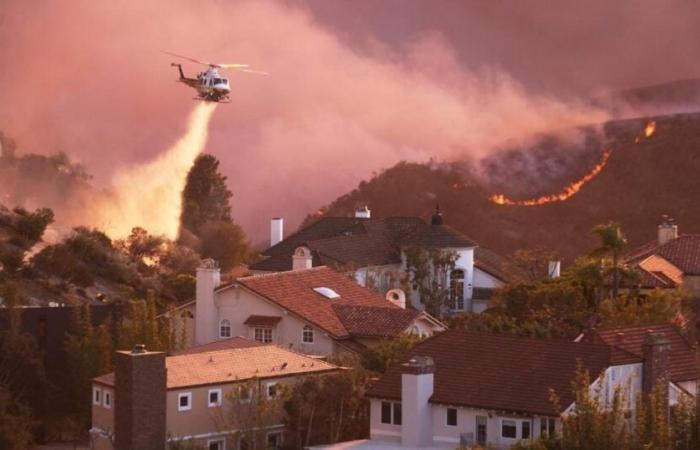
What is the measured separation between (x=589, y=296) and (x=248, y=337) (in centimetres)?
1399

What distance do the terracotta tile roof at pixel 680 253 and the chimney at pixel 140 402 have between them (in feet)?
99.9

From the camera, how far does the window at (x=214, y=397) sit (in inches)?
2586

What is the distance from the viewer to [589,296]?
275ft

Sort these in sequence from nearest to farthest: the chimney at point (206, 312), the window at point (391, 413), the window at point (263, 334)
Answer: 1. the window at point (391, 413)
2. the window at point (263, 334)
3. the chimney at point (206, 312)

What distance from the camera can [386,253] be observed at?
95.6m

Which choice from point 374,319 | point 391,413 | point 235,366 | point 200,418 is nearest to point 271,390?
point 235,366

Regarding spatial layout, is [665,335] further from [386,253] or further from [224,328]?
[386,253]

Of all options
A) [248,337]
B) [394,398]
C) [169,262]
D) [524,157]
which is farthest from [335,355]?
[524,157]

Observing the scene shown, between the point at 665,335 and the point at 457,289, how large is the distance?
2837cm

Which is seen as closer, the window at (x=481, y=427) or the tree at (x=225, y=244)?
the window at (x=481, y=427)

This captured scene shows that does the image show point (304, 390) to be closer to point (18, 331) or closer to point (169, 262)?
point (18, 331)

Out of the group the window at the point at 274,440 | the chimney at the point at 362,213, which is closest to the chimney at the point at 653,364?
the window at the point at 274,440

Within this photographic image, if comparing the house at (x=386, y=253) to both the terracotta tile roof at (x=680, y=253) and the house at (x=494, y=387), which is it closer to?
the terracotta tile roof at (x=680, y=253)

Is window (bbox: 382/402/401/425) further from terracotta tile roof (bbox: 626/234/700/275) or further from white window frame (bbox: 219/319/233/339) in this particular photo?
terracotta tile roof (bbox: 626/234/700/275)
